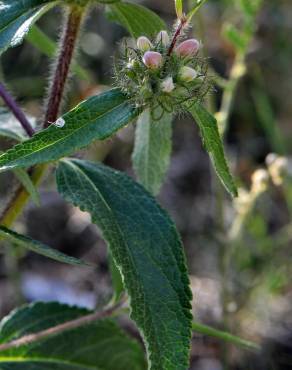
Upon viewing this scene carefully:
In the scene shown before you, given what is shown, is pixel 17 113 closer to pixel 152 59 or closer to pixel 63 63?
pixel 63 63

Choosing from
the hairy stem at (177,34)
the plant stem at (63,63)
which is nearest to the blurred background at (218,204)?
the plant stem at (63,63)

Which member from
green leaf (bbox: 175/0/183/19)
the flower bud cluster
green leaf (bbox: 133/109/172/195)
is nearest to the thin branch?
green leaf (bbox: 133/109/172/195)

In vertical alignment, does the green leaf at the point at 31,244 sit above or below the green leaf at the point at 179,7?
below

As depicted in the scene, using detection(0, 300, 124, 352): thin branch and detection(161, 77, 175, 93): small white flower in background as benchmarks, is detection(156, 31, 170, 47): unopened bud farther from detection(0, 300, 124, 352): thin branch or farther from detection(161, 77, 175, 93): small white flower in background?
detection(0, 300, 124, 352): thin branch

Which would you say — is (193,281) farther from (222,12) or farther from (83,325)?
(222,12)

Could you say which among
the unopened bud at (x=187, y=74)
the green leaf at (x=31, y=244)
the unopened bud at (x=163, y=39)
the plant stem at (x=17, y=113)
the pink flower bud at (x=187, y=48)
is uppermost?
the plant stem at (x=17, y=113)

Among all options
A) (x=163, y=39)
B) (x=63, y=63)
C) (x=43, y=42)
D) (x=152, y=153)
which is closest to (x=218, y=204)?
(x=152, y=153)

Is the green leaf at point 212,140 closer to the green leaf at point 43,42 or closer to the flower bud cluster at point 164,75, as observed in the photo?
the flower bud cluster at point 164,75
